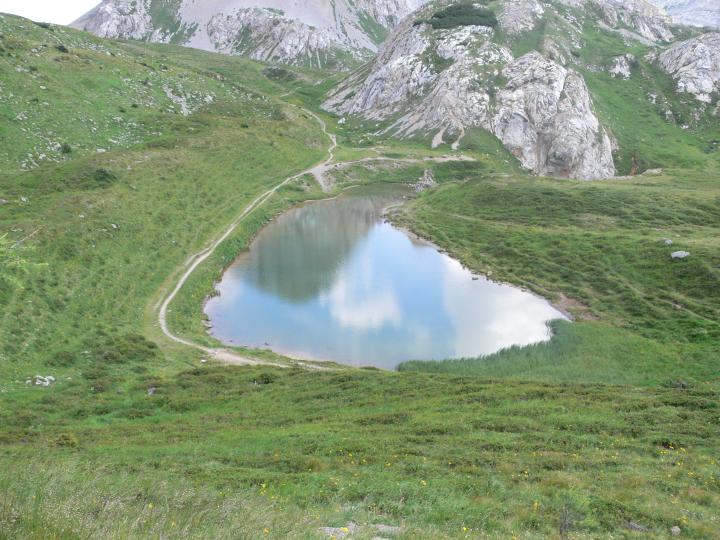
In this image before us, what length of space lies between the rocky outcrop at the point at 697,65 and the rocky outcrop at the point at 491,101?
35009 mm

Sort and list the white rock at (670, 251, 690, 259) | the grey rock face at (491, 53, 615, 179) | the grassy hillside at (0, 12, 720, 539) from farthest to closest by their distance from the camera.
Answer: the grey rock face at (491, 53, 615, 179), the white rock at (670, 251, 690, 259), the grassy hillside at (0, 12, 720, 539)

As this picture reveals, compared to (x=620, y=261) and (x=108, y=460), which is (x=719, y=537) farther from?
(x=620, y=261)

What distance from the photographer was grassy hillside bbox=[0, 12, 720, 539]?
46.4 ft

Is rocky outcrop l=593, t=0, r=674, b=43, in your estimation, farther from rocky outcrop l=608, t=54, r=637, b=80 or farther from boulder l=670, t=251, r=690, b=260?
boulder l=670, t=251, r=690, b=260

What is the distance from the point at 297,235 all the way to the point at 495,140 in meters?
71.4

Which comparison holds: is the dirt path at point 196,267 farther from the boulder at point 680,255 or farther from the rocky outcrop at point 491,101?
the rocky outcrop at point 491,101

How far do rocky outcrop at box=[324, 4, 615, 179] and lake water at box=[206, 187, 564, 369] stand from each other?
6476 cm

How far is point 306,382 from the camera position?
31.8 meters

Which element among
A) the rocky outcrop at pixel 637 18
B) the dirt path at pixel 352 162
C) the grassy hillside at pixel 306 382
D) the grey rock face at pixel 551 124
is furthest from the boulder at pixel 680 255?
the rocky outcrop at pixel 637 18

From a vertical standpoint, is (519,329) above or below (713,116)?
below

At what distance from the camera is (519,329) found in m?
45.7

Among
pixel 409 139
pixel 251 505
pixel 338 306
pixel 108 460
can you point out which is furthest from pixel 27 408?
pixel 409 139

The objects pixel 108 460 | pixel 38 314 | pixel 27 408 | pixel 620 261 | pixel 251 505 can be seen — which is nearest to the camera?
pixel 251 505

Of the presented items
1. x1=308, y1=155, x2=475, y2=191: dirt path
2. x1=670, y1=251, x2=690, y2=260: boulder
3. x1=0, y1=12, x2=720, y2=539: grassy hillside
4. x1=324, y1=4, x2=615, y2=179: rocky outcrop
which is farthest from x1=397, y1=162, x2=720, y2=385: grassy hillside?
x1=324, y1=4, x2=615, y2=179: rocky outcrop
